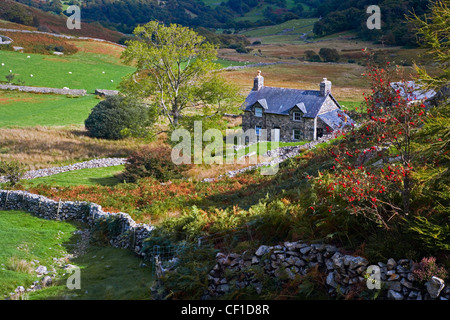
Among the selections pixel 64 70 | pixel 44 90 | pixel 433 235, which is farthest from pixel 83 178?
pixel 64 70

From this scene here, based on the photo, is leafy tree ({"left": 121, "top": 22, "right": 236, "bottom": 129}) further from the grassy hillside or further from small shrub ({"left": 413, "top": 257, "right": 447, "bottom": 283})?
the grassy hillside

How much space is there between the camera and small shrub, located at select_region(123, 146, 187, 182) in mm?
31078

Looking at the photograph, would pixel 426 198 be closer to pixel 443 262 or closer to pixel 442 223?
pixel 442 223

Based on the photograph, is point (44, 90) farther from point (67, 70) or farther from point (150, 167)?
point (150, 167)

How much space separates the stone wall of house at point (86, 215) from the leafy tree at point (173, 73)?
743 inches

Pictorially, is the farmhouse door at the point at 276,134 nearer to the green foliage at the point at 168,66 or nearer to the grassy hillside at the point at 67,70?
the green foliage at the point at 168,66

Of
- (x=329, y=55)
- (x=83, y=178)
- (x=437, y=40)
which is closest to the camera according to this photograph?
(x=437, y=40)

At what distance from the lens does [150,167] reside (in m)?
31.4

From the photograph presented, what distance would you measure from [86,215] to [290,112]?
99.7ft

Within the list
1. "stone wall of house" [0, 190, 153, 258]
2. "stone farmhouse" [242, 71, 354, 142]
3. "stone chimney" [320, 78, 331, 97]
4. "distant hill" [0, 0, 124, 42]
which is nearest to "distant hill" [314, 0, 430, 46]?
"stone farmhouse" [242, 71, 354, 142]

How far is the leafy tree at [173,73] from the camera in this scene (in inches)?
1626

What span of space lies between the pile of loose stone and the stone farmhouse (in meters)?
36.1

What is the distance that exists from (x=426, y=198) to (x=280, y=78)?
8053cm
